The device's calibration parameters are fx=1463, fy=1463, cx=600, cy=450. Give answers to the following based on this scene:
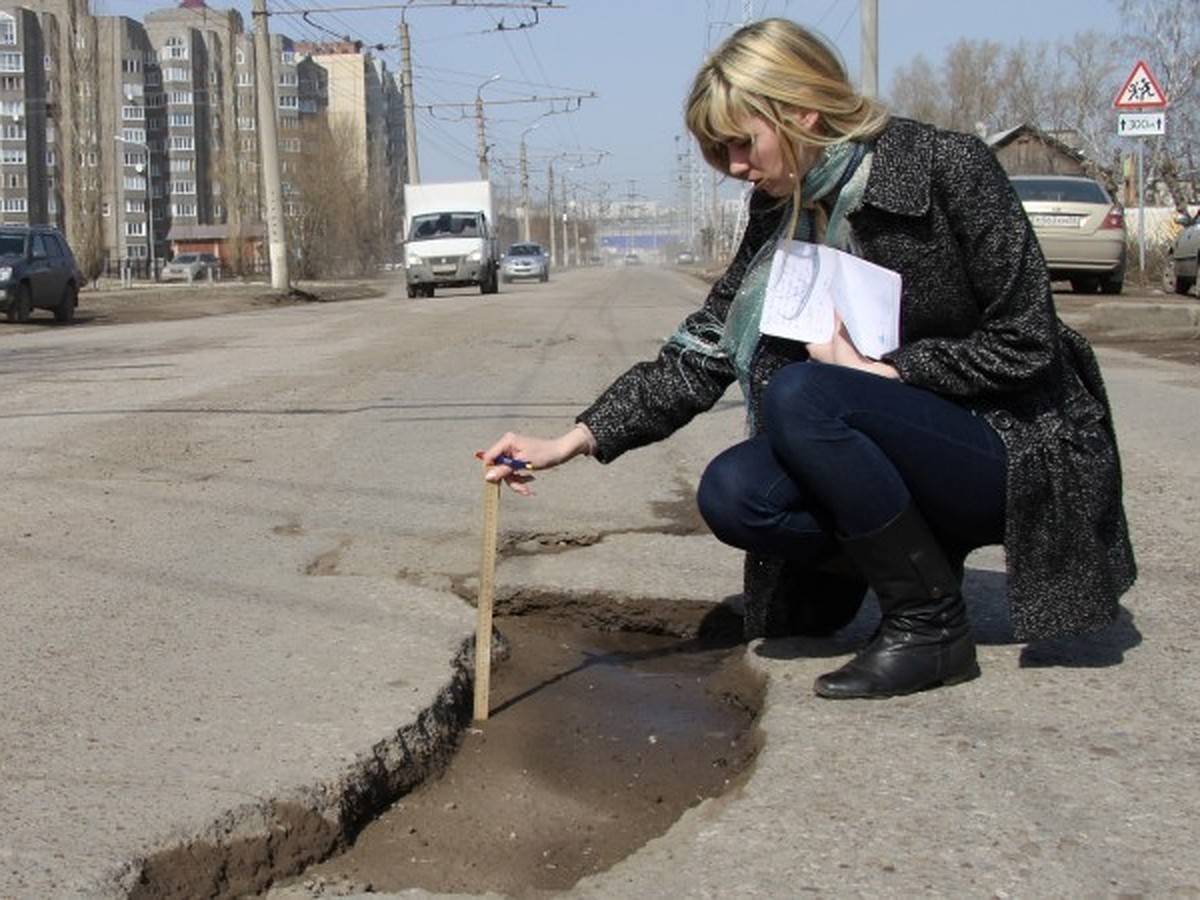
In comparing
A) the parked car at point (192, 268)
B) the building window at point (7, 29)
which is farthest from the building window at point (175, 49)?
the parked car at point (192, 268)

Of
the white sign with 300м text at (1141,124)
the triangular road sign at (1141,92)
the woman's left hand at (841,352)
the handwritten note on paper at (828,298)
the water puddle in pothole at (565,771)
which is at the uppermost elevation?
the triangular road sign at (1141,92)

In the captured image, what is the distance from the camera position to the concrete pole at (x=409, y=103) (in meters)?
46.0

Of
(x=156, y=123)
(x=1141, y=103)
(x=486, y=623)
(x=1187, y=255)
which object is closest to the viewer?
(x=486, y=623)

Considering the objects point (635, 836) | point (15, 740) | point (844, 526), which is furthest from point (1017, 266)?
point (15, 740)

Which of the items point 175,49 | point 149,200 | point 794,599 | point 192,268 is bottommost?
point 794,599

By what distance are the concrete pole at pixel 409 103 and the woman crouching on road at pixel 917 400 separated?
140ft

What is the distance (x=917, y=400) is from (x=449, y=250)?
1152 inches

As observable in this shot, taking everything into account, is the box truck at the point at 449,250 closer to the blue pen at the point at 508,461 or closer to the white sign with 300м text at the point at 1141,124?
the white sign with 300м text at the point at 1141,124

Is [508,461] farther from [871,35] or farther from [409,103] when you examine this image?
[409,103]

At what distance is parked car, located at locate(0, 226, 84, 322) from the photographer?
2044 cm

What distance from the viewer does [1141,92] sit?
19531 mm

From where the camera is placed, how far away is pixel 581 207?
150m

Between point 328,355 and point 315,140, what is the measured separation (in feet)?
201

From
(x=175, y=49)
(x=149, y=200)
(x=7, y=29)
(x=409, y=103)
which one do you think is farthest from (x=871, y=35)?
(x=175, y=49)
